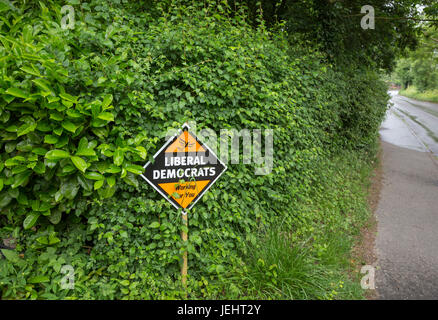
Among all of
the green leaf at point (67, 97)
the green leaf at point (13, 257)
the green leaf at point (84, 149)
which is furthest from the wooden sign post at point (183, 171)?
the green leaf at point (13, 257)

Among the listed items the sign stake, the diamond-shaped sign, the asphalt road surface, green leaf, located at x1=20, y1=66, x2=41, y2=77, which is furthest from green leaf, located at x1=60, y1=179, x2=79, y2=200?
the asphalt road surface

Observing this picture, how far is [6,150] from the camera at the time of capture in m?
2.31

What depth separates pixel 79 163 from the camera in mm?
A: 2230

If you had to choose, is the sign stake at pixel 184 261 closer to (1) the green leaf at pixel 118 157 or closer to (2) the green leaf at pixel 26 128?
(1) the green leaf at pixel 118 157

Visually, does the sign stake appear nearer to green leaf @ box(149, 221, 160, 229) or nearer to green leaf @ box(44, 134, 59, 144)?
green leaf @ box(149, 221, 160, 229)

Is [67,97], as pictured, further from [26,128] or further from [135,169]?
[135,169]

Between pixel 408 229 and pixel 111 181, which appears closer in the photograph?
pixel 111 181

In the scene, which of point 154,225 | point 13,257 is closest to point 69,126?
point 154,225

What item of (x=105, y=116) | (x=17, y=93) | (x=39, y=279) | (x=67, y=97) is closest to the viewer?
(x=17, y=93)

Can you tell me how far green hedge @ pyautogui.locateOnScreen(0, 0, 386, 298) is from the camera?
2318 mm

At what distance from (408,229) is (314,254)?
8.84 ft
